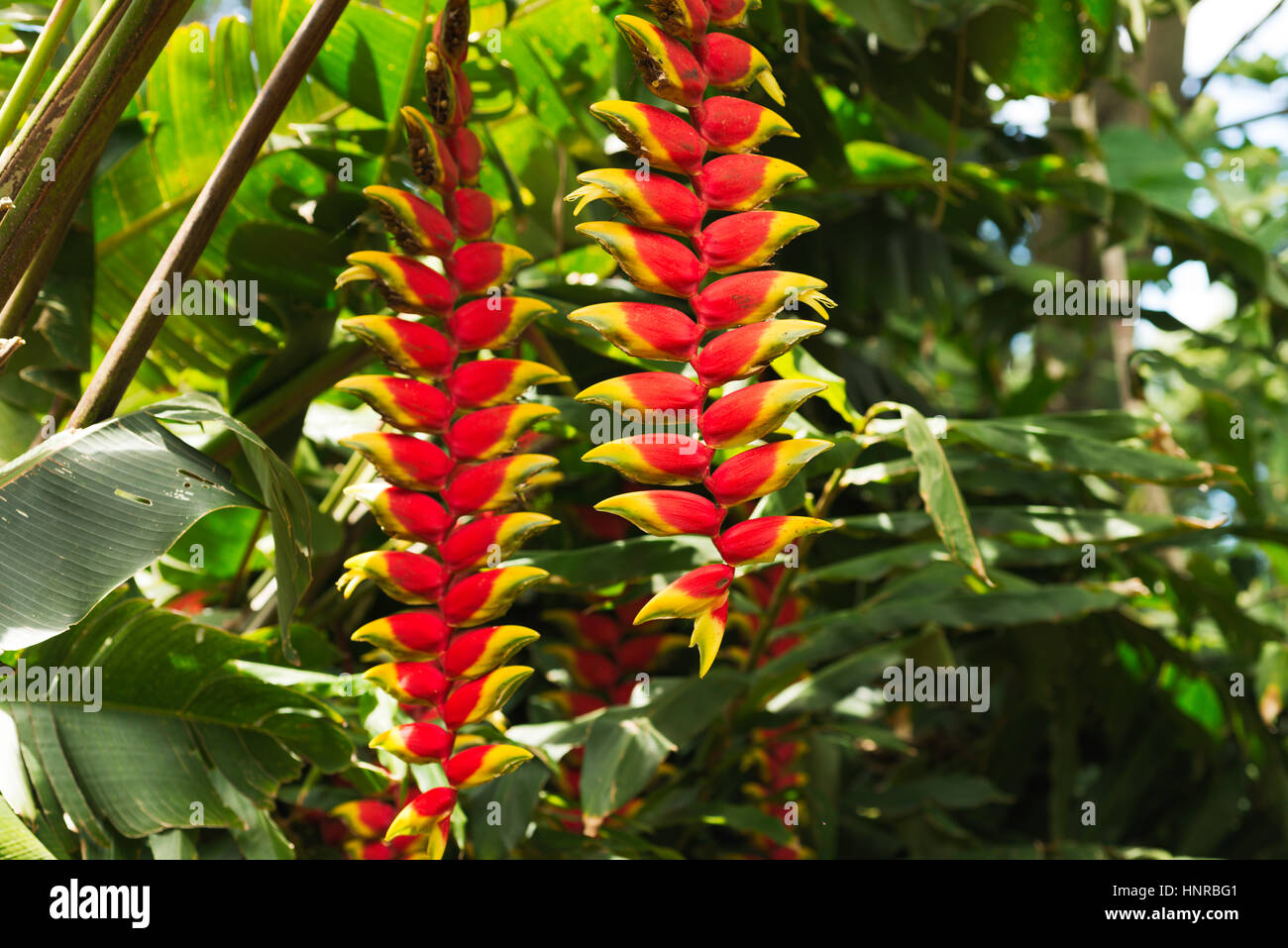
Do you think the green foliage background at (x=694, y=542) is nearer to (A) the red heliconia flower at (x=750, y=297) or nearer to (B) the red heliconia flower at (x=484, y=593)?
(B) the red heliconia flower at (x=484, y=593)

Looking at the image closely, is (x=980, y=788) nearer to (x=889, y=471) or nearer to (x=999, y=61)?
(x=889, y=471)

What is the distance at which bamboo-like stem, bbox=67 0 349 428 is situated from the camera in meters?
0.58

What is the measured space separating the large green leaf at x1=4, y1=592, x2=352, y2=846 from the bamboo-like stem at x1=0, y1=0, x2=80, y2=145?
1.05 feet

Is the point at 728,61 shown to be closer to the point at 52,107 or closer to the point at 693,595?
the point at 693,595

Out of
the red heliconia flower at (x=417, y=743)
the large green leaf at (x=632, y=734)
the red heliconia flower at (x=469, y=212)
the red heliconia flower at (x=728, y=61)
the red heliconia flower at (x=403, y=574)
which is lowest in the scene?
the large green leaf at (x=632, y=734)

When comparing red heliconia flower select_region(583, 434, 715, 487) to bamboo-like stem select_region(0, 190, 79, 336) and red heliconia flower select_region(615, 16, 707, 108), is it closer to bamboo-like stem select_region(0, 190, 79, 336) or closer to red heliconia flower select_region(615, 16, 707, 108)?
red heliconia flower select_region(615, 16, 707, 108)

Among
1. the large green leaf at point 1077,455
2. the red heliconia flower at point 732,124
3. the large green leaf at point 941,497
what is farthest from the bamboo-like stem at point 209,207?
the large green leaf at point 1077,455

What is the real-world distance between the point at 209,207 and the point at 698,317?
1.05 ft

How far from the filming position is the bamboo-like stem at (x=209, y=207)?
585 millimetres

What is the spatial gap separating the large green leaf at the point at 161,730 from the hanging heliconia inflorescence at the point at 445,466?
0.22 meters

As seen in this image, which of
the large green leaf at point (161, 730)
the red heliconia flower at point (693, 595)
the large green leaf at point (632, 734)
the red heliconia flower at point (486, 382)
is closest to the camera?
the red heliconia flower at point (693, 595)

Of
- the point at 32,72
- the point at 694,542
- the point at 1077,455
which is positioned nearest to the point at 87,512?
the point at 32,72

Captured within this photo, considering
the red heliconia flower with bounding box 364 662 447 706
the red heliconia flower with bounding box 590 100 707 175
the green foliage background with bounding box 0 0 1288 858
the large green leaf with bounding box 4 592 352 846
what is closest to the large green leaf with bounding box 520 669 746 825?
the green foliage background with bounding box 0 0 1288 858
